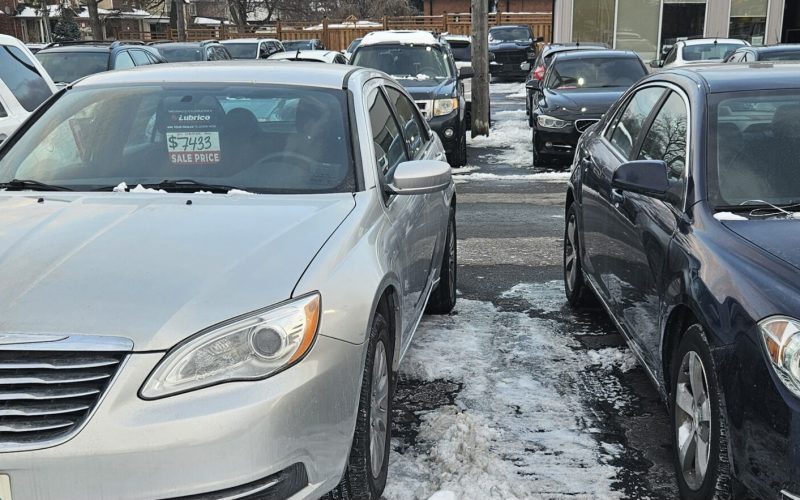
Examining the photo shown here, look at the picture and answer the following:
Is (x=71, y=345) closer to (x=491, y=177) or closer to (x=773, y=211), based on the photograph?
(x=773, y=211)

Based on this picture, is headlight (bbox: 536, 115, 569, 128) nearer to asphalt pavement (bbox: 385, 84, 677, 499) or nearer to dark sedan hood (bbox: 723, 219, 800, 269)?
asphalt pavement (bbox: 385, 84, 677, 499)

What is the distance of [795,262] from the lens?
2896 mm

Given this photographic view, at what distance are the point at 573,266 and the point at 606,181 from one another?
111 cm

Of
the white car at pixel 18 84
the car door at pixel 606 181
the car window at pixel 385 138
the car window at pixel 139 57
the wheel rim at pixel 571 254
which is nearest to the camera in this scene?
the car window at pixel 385 138

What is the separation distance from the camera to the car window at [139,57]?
13.8 m

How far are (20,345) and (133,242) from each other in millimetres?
698

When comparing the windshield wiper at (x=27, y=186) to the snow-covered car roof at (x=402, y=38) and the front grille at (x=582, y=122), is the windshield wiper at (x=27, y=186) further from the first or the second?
the snow-covered car roof at (x=402, y=38)

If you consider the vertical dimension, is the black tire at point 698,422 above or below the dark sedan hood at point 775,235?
below

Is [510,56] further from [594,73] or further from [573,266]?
[573,266]

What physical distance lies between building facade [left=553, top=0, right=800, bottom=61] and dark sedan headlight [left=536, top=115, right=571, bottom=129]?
1643cm

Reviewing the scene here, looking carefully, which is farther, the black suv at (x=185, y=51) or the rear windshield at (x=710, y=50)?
the rear windshield at (x=710, y=50)

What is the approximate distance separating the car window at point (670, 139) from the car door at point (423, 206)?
1.23m

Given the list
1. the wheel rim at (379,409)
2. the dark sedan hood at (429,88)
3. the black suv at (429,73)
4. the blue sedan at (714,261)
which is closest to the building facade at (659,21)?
the black suv at (429,73)

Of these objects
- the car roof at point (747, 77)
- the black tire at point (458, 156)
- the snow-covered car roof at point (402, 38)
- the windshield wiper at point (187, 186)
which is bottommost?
the black tire at point (458, 156)
